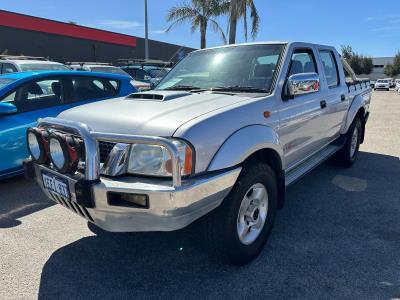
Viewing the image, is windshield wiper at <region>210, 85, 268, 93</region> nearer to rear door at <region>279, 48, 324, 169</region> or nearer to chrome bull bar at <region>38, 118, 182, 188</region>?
rear door at <region>279, 48, 324, 169</region>

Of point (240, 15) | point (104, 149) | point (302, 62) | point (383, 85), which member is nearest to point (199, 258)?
point (104, 149)

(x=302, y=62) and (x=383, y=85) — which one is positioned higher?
(x=302, y=62)

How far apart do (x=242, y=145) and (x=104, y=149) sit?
38.5 inches

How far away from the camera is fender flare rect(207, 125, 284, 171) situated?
2473mm

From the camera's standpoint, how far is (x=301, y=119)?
11.9 ft

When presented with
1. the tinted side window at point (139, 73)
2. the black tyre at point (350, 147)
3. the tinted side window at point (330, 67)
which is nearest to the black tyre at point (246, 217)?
the tinted side window at point (330, 67)

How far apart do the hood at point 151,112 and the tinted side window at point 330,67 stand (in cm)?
195

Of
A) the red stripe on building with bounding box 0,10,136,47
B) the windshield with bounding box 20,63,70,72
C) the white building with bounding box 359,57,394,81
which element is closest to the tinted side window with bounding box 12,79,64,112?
the windshield with bounding box 20,63,70,72

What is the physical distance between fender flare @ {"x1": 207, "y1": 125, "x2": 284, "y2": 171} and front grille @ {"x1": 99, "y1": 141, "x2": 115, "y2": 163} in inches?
27.6

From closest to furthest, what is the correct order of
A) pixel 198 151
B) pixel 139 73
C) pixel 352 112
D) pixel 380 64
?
pixel 198 151 < pixel 352 112 < pixel 139 73 < pixel 380 64

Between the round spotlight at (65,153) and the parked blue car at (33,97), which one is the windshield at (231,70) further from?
the parked blue car at (33,97)

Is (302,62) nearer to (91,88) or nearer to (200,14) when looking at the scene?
(91,88)

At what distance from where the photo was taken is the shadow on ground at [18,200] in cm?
389

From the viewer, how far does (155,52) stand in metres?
37.0
